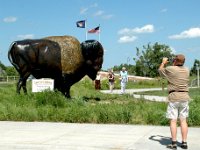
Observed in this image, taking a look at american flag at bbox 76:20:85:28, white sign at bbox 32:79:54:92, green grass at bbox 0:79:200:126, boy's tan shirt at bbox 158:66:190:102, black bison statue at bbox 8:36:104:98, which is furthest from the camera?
american flag at bbox 76:20:85:28

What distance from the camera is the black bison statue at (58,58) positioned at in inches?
676

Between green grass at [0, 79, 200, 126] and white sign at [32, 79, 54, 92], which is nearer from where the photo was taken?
green grass at [0, 79, 200, 126]

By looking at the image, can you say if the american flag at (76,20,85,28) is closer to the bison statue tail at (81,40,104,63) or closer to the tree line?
the bison statue tail at (81,40,104,63)

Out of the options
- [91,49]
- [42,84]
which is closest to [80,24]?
[42,84]

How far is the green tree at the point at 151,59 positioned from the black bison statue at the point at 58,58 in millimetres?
63995

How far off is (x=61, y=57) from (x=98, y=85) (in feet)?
53.7

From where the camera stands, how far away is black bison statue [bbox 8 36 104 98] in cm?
1717

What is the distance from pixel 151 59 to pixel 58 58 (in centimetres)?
6591

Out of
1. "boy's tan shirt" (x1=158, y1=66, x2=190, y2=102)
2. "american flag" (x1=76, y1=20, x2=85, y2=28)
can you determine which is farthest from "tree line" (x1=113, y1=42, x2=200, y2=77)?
"boy's tan shirt" (x1=158, y1=66, x2=190, y2=102)

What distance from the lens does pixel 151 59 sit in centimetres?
8212

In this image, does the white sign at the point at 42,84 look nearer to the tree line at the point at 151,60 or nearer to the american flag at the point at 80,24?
the american flag at the point at 80,24

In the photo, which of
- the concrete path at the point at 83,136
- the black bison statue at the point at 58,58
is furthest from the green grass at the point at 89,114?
the black bison statue at the point at 58,58

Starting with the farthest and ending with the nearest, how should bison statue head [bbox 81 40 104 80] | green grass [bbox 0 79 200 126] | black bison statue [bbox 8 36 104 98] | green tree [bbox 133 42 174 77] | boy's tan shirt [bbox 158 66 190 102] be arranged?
green tree [bbox 133 42 174 77], bison statue head [bbox 81 40 104 80], black bison statue [bbox 8 36 104 98], green grass [bbox 0 79 200 126], boy's tan shirt [bbox 158 66 190 102]

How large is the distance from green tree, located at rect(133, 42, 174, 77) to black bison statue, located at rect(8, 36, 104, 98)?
210 ft
